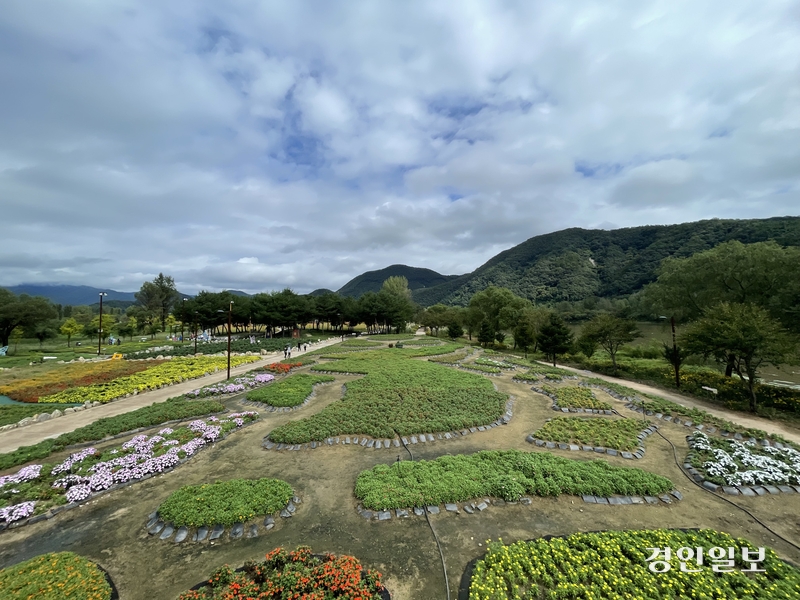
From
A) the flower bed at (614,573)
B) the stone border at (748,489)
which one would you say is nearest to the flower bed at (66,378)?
the flower bed at (614,573)

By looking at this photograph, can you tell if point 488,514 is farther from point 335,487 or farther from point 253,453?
point 253,453

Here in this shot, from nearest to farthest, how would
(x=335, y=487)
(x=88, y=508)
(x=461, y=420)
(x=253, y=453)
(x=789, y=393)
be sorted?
1. (x=88, y=508)
2. (x=335, y=487)
3. (x=253, y=453)
4. (x=461, y=420)
5. (x=789, y=393)

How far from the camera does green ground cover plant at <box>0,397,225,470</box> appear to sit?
11875mm

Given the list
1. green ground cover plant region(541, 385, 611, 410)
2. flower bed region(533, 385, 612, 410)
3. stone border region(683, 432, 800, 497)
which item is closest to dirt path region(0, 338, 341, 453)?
flower bed region(533, 385, 612, 410)

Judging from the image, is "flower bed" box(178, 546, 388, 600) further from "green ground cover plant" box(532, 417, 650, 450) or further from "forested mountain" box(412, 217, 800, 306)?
"forested mountain" box(412, 217, 800, 306)

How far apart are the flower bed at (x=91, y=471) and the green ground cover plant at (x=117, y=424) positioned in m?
1.57

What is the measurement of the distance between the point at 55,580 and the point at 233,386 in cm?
1534

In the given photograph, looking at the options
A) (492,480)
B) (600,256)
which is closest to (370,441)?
(492,480)

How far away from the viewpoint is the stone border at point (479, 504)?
337 inches

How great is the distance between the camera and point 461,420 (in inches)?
591

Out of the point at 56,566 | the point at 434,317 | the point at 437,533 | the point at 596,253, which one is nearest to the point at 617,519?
the point at 437,533

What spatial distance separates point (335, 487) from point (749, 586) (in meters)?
10.1

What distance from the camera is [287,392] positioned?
19656mm

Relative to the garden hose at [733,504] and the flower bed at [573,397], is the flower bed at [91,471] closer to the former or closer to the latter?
the garden hose at [733,504]
